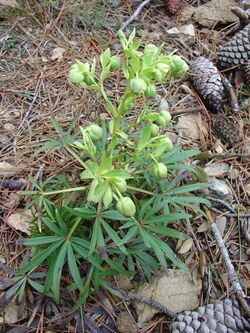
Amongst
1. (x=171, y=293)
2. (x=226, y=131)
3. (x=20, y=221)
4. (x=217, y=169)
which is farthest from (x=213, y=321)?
(x=226, y=131)

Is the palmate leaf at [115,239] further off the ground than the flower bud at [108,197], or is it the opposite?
the flower bud at [108,197]

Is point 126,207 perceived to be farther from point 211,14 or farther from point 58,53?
point 211,14

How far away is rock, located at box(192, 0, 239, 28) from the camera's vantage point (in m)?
2.71

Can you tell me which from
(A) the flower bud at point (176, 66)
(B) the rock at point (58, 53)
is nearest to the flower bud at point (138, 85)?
(A) the flower bud at point (176, 66)

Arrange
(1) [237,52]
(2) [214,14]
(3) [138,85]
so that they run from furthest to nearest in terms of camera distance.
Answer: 1. (2) [214,14]
2. (1) [237,52]
3. (3) [138,85]

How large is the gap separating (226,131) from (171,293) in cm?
85

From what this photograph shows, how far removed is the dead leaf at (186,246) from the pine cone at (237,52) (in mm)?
1070

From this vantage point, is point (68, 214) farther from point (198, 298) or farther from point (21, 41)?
point (21, 41)

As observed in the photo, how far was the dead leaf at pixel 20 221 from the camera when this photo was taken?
1.83m

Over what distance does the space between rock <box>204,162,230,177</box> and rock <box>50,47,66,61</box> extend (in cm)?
100

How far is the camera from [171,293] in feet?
5.73

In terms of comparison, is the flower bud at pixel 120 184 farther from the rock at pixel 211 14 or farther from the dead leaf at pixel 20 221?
the rock at pixel 211 14

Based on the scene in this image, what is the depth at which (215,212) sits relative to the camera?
1.96 m

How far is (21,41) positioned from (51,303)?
1.46 m
